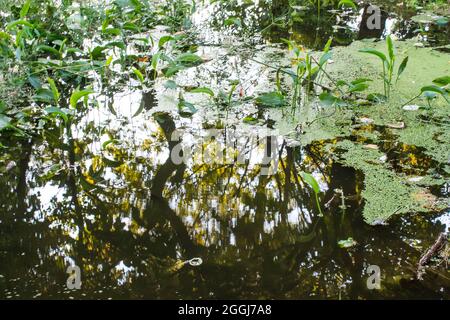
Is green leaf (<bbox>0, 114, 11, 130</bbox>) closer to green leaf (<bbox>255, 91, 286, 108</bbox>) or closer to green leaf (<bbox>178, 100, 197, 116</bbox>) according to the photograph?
green leaf (<bbox>178, 100, 197, 116</bbox>)

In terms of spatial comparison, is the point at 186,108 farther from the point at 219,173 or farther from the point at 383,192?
the point at 383,192

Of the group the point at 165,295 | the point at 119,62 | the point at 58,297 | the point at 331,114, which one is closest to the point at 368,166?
the point at 331,114

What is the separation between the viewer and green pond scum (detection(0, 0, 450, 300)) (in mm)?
1716

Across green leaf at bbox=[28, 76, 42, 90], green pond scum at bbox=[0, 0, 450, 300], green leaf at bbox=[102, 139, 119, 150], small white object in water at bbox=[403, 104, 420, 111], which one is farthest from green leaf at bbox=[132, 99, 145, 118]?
small white object in water at bbox=[403, 104, 420, 111]

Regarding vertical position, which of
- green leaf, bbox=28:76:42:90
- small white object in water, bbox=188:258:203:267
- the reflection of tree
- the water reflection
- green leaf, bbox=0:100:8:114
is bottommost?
small white object in water, bbox=188:258:203:267

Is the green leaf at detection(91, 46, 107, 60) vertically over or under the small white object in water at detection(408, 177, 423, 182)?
over

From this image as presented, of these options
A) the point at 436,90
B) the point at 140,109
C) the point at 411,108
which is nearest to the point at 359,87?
the point at 411,108

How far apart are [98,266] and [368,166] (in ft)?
4.07

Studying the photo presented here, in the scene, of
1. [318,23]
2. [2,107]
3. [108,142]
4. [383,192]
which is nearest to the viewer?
[383,192]

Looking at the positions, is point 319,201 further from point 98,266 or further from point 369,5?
point 369,5

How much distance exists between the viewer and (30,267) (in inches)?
69.0

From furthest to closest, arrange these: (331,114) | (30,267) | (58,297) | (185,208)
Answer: (331,114)
(185,208)
(30,267)
(58,297)

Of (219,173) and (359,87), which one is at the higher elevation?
(359,87)

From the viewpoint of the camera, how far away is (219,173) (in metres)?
2.35
